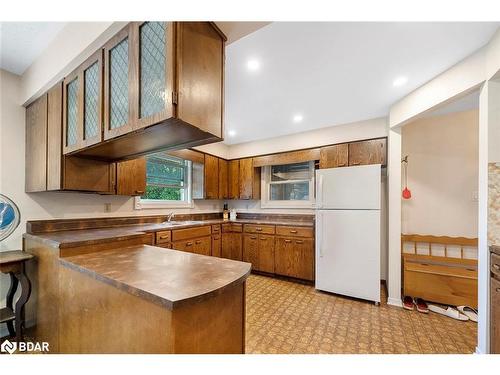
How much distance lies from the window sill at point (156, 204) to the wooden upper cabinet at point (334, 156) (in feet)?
7.89

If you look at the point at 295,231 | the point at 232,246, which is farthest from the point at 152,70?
the point at 232,246

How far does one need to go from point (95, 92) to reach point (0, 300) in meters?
2.23

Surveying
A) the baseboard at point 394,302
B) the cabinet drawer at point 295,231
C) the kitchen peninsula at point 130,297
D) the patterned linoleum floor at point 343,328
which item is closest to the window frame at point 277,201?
the cabinet drawer at point 295,231

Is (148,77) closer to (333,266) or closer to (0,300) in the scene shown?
(0,300)

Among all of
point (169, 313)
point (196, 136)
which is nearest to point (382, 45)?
point (196, 136)

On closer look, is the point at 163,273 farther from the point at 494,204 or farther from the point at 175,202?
the point at 175,202

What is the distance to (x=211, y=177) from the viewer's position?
13.2 ft

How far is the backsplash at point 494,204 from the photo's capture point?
1611 millimetres

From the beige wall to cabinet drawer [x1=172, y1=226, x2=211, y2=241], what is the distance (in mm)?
3014

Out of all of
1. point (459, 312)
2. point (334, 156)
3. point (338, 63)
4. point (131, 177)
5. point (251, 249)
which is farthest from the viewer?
point (251, 249)

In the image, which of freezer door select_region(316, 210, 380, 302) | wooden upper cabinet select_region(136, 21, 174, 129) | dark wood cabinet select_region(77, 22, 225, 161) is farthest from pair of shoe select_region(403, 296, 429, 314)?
wooden upper cabinet select_region(136, 21, 174, 129)

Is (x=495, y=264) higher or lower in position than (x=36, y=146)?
lower

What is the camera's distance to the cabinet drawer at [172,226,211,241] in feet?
9.32

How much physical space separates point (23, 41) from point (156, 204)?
7.03ft
